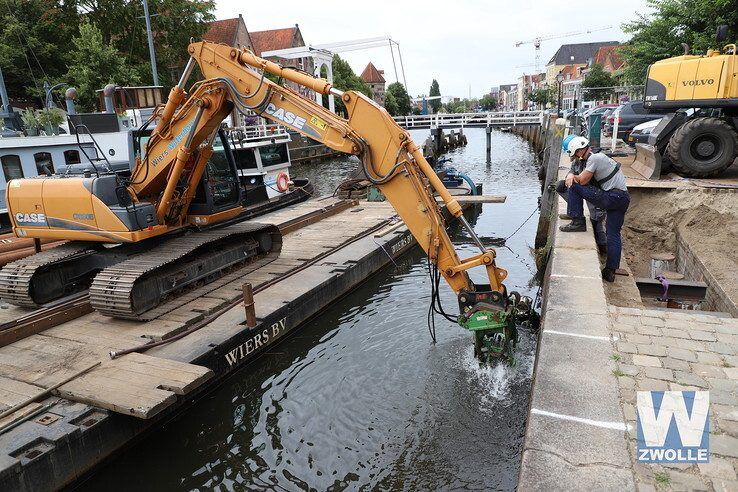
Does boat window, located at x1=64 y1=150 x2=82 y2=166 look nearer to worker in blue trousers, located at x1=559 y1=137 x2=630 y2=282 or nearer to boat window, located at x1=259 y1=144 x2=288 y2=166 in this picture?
boat window, located at x1=259 y1=144 x2=288 y2=166

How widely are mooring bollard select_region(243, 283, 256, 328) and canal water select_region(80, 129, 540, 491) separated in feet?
2.40

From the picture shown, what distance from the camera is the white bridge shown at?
34.9 meters

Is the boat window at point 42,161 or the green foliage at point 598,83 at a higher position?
the green foliage at point 598,83

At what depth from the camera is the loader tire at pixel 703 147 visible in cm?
1053

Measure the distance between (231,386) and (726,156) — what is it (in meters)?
11.0

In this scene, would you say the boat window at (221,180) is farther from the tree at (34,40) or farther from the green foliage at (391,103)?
the green foliage at (391,103)

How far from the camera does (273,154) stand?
1517 cm

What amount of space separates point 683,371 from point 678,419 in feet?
4.35

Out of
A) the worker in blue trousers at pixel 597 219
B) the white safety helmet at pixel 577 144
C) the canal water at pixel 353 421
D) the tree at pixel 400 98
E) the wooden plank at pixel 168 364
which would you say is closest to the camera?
the canal water at pixel 353 421

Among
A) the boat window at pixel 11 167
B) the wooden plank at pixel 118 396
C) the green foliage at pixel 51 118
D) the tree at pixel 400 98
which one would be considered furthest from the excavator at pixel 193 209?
the tree at pixel 400 98

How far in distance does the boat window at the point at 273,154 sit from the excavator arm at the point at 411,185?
27.3ft

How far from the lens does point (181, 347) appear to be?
6016mm

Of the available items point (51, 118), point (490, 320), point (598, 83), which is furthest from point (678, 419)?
point (598, 83)

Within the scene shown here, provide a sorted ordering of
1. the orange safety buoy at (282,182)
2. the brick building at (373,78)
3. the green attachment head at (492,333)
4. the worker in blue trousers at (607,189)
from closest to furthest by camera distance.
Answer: the green attachment head at (492,333), the worker in blue trousers at (607,189), the orange safety buoy at (282,182), the brick building at (373,78)
